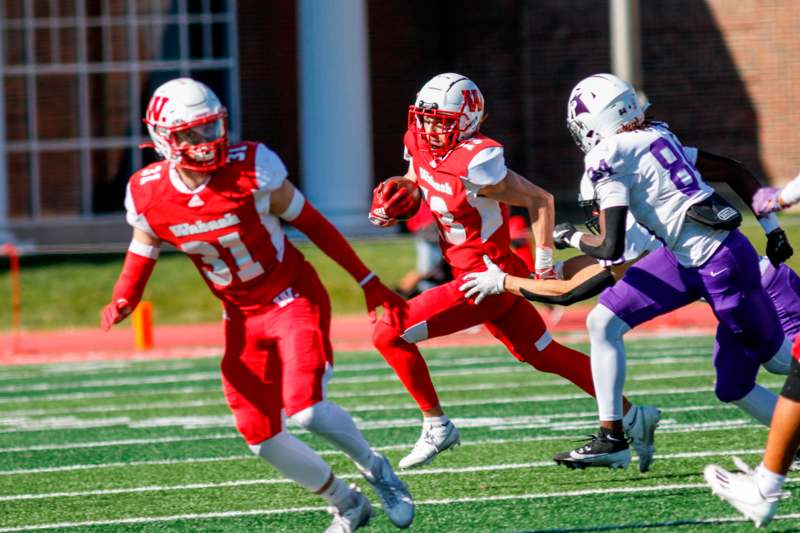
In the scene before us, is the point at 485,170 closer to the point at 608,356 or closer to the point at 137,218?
the point at 608,356

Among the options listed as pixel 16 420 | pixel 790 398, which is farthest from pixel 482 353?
pixel 790 398

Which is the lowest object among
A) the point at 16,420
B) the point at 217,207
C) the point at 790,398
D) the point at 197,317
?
the point at 197,317

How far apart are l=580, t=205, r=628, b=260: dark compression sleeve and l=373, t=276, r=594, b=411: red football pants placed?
0.95 meters

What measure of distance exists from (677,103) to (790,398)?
17.3 meters

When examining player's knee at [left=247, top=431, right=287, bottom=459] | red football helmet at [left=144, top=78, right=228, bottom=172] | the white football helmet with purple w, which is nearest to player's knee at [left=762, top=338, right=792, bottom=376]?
the white football helmet with purple w

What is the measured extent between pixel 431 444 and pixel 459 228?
1058 mm

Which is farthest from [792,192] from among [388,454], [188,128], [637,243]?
[388,454]

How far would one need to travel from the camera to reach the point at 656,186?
20.7 feet

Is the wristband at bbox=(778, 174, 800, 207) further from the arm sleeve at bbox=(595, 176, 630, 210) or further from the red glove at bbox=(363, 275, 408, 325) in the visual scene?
the red glove at bbox=(363, 275, 408, 325)

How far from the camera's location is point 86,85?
21.6 meters

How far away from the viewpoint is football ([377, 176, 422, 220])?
7133 mm

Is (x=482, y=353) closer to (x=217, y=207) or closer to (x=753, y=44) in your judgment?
(x=217, y=207)

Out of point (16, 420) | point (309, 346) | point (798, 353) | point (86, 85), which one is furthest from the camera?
point (86, 85)

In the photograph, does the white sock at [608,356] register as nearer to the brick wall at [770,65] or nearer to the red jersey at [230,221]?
the red jersey at [230,221]
